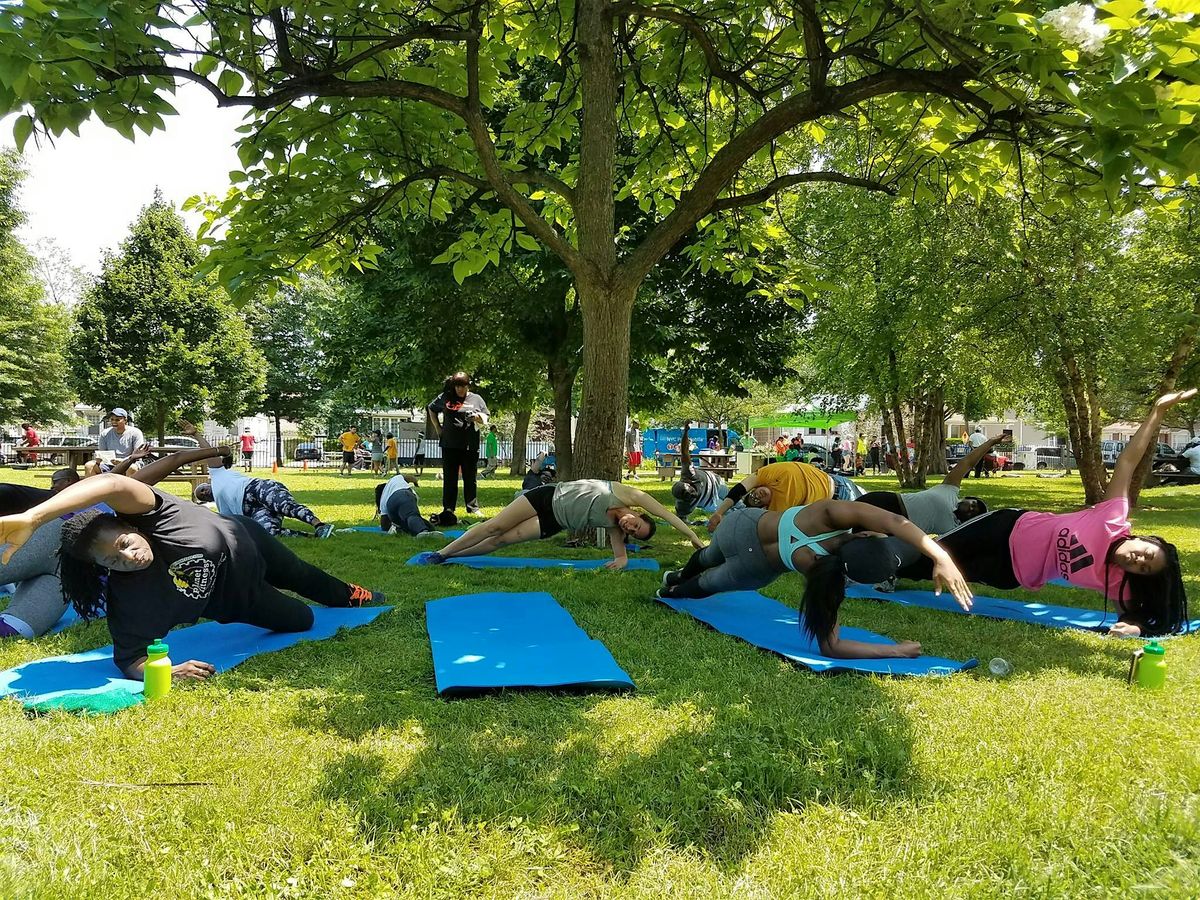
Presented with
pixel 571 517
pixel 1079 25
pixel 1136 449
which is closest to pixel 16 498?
pixel 571 517

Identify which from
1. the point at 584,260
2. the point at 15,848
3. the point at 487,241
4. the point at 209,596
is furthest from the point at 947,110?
the point at 15,848

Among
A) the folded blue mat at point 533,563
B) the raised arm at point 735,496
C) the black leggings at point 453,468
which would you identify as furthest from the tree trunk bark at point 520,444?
the raised arm at point 735,496

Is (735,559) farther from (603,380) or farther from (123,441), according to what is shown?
(123,441)

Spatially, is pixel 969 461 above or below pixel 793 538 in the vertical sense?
above

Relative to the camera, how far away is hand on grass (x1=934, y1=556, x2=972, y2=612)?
→ 11.2 ft

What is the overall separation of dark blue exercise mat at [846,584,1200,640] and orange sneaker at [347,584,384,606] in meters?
3.88

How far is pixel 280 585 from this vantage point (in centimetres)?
472

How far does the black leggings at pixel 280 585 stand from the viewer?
431 centimetres

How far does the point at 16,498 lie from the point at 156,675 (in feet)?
5.04

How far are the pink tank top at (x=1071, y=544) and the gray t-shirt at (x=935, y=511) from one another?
0.83 metres

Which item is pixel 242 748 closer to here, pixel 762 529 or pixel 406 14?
pixel 762 529

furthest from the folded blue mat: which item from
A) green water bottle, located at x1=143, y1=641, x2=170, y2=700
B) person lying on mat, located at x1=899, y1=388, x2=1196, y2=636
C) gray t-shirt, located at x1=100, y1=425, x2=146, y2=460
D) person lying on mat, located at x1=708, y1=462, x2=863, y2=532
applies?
gray t-shirt, located at x1=100, y1=425, x2=146, y2=460

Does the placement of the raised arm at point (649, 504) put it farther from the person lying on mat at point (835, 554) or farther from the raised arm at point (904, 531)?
the raised arm at point (904, 531)

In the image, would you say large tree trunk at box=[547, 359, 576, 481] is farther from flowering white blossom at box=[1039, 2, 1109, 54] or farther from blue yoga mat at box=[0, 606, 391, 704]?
flowering white blossom at box=[1039, 2, 1109, 54]
